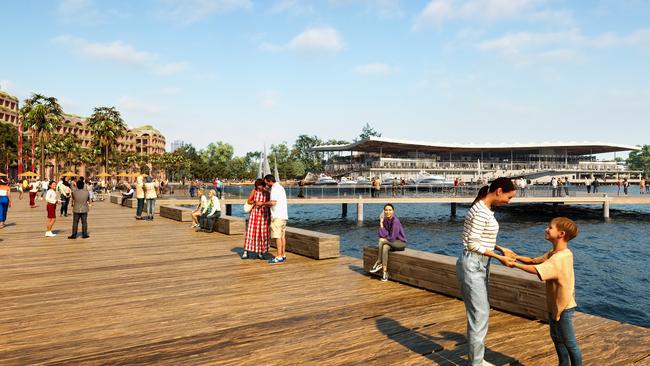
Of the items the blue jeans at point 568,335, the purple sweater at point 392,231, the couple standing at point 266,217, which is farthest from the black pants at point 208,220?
the blue jeans at point 568,335

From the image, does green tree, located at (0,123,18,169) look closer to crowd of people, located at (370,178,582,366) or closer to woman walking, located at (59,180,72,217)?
woman walking, located at (59,180,72,217)

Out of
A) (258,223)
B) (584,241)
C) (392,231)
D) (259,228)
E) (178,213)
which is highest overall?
(392,231)

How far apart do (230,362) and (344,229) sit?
32163 millimetres

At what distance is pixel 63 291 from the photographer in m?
6.54

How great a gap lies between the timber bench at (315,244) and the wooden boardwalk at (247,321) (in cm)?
33

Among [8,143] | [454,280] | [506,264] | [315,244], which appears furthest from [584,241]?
[8,143]

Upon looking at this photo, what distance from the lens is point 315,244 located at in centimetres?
891

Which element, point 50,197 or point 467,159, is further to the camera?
point 467,159

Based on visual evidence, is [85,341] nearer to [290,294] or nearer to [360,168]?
[290,294]

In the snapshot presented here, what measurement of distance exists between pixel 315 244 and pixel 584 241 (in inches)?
1110

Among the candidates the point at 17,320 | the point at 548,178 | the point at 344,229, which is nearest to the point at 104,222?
the point at 17,320

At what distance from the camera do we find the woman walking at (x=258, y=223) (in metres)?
8.73

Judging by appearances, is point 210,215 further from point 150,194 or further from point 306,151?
point 306,151

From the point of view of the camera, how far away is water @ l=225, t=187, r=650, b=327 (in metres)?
15.5
